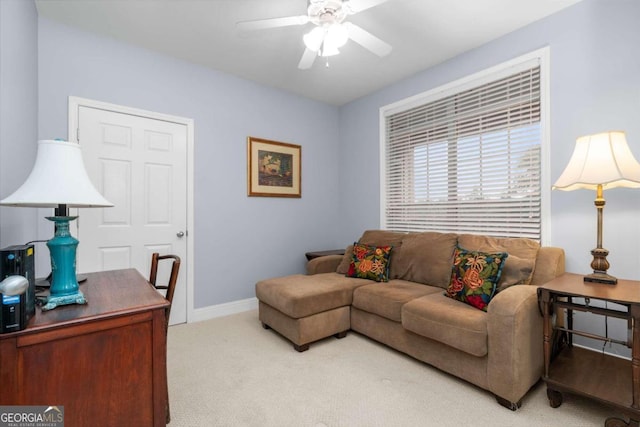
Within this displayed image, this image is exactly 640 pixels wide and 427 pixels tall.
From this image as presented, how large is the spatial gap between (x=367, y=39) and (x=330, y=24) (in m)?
0.26

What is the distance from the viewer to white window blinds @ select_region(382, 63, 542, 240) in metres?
2.50

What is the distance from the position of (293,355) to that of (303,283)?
0.61 m

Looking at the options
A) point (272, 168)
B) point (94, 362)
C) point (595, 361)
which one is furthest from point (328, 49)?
point (595, 361)

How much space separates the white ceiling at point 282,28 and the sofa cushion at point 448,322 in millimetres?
2198

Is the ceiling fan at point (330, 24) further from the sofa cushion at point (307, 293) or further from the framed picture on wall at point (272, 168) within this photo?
the sofa cushion at point (307, 293)

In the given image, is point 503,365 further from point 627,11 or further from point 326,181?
point 326,181

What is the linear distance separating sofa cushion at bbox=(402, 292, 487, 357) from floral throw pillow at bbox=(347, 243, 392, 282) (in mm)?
643

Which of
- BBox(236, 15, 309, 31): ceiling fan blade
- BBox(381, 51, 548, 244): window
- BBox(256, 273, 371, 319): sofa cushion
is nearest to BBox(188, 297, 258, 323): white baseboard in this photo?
BBox(256, 273, 371, 319): sofa cushion

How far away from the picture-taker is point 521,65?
2.52 m

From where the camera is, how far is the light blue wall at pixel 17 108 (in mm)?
1466

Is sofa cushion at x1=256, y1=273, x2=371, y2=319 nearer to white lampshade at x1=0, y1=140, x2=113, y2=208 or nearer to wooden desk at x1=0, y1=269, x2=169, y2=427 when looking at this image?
wooden desk at x1=0, y1=269, x2=169, y2=427

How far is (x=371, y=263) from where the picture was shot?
115 inches

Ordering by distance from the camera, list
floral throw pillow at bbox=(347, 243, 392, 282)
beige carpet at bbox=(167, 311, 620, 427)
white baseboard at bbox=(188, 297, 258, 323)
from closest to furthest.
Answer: beige carpet at bbox=(167, 311, 620, 427) → floral throw pillow at bbox=(347, 243, 392, 282) → white baseboard at bbox=(188, 297, 258, 323)

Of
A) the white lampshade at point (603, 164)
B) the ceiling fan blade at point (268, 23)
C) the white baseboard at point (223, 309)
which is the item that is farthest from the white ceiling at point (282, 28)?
the white baseboard at point (223, 309)
